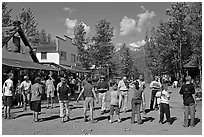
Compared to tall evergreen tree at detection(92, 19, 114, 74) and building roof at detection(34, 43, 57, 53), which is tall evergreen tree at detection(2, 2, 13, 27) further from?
tall evergreen tree at detection(92, 19, 114, 74)

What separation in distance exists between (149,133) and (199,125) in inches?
79.8

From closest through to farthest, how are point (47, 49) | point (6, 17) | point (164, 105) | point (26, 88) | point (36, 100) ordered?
point (164, 105)
point (36, 100)
point (26, 88)
point (6, 17)
point (47, 49)

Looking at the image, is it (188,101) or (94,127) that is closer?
(94,127)

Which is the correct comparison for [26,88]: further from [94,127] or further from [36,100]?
[94,127]

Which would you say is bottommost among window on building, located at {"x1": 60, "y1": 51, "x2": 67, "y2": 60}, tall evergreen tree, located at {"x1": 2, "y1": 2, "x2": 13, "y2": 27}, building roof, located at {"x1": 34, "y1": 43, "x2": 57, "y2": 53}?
window on building, located at {"x1": 60, "y1": 51, "x2": 67, "y2": 60}

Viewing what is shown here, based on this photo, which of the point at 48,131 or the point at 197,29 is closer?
the point at 48,131

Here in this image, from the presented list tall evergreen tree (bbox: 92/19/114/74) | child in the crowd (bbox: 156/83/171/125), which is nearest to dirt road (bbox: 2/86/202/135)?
child in the crowd (bbox: 156/83/171/125)

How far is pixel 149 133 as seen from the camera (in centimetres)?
783

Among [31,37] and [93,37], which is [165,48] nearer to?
[93,37]

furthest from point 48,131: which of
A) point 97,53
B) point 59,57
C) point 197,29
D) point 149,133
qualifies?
point 97,53

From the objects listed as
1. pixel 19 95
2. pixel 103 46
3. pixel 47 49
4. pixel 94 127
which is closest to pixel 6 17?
pixel 47 49

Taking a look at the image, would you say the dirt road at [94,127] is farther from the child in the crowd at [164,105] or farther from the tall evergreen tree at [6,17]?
the tall evergreen tree at [6,17]

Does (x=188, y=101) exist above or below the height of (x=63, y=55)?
below

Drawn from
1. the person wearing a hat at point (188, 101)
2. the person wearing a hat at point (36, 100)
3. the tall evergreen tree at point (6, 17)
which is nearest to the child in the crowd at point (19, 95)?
the person wearing a hat at point (36, 100)
